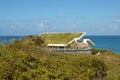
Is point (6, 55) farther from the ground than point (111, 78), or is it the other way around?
point (6, 55)

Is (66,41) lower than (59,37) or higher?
lower

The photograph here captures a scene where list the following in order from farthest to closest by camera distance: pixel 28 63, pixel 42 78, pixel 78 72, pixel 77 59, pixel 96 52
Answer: pixel 96 52, pixel 77 59, pixel 78 72, pixel 28 63, pixel 42 78

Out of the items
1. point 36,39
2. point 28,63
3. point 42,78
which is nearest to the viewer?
point 42,78

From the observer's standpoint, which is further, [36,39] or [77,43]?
[77,43]

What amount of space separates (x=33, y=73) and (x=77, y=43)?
1538 inches

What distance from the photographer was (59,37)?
2254 inches

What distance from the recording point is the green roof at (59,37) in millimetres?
55812

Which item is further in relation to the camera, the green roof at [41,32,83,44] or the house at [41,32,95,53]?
the green roof at [41,32,83,44]

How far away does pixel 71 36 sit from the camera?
5700 cm

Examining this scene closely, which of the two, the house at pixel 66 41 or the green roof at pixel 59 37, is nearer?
the house at pixel 66 41

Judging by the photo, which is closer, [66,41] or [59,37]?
[66,41]

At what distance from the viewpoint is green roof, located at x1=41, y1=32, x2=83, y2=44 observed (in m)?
55.8

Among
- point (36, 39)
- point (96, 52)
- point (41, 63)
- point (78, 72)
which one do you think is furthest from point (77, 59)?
point (96, 52)

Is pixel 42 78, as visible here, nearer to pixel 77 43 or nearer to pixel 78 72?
pixel 78 72
